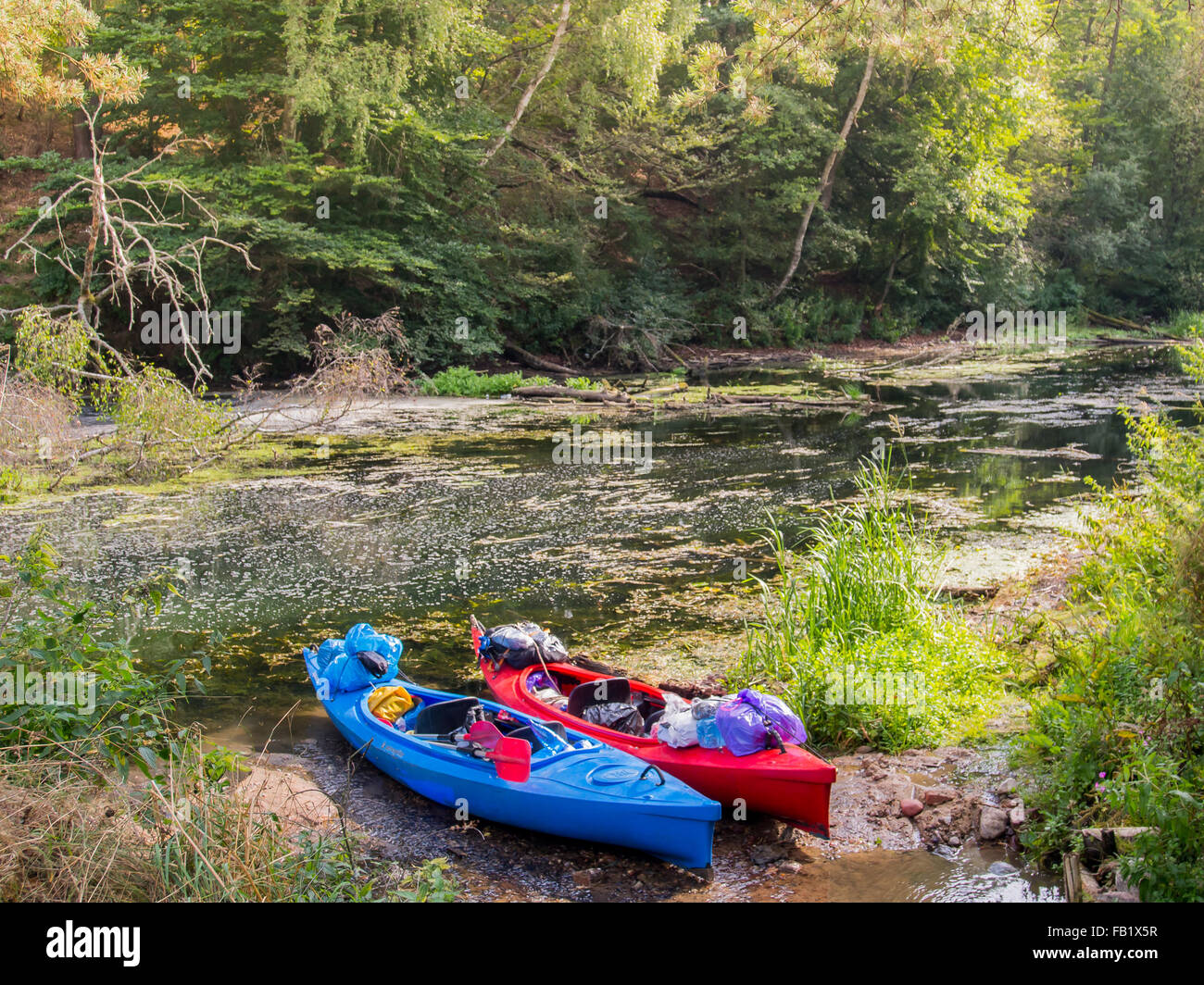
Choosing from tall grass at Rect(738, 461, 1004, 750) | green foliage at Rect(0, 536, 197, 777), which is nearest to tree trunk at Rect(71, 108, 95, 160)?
green foliage at Rect(0, 536, 197, 777)

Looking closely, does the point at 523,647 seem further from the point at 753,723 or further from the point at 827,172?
the point at 827,172

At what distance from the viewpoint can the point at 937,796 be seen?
3.89 metres

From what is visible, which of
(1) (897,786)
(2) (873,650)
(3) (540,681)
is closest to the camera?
(1) (897,786)

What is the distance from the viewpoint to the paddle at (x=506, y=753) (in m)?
4.00

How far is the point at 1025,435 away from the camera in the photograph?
12.6 metres

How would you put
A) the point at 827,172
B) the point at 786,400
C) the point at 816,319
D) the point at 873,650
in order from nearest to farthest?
1. the point at 873,650
2. the point at 786,400
3. the point at 827,172
4. the point at 816,319

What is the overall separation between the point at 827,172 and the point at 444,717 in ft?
67.8

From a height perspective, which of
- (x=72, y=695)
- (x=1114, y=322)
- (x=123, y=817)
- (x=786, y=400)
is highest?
(x=1114, y=322)

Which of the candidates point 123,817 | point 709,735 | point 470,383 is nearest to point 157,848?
point 123,817

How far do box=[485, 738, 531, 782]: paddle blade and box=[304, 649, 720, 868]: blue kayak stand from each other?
26mm

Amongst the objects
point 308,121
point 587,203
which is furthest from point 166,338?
point 587,203

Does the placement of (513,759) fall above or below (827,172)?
below

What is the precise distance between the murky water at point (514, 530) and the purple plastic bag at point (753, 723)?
0.54 m
